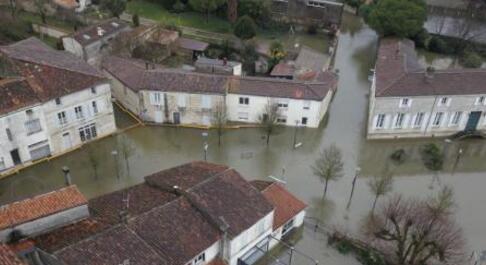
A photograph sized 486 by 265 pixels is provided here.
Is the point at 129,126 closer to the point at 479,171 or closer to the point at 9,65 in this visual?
the point at 9,65

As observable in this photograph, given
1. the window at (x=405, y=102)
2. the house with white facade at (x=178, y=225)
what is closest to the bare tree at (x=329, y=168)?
the house with white facade at (x=178, y=225)

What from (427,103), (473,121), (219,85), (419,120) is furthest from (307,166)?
(473,121)

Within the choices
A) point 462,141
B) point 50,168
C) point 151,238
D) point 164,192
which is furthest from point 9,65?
point 462,141

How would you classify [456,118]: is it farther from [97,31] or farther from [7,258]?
[7,258]

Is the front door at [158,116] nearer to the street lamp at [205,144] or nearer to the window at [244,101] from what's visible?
the street lamp at [205,144]

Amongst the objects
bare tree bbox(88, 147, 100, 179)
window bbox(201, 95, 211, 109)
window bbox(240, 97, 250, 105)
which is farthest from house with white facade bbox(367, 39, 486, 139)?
bare tree bbox(88, 147, 100, 179)

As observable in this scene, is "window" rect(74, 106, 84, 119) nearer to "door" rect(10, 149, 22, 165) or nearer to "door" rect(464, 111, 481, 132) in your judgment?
"door" rect(10, 149, 22, 165)
